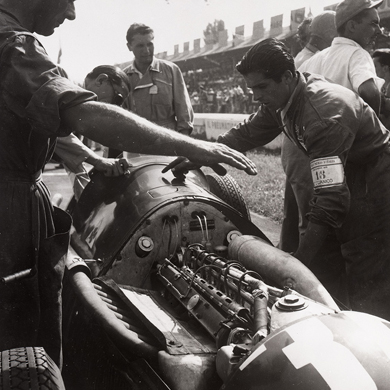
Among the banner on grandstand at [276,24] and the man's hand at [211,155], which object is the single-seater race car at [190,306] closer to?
the man's hand at [211,155]

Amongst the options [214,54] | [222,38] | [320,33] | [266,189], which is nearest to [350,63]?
[320,33]

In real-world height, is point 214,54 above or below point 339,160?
below

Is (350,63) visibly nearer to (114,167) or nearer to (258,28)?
(114,167)

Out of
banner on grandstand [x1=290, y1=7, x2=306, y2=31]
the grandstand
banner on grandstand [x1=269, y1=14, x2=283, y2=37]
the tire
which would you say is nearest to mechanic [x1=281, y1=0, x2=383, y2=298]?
the tire

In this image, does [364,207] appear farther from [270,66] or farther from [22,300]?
[22,300]

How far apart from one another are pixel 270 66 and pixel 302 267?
1.30 m

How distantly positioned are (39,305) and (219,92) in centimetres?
3218

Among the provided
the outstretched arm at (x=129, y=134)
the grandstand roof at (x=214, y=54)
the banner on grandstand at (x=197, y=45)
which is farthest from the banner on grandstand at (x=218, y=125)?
the banner on grandstand at (x=197, y=45)

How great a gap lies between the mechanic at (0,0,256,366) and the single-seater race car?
0.41 metres

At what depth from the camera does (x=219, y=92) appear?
3391cm

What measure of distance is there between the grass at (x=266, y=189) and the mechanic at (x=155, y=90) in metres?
2.15

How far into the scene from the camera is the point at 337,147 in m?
3.28

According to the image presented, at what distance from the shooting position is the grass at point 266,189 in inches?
317

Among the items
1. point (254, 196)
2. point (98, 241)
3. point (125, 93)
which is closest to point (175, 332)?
point (98, 241)
